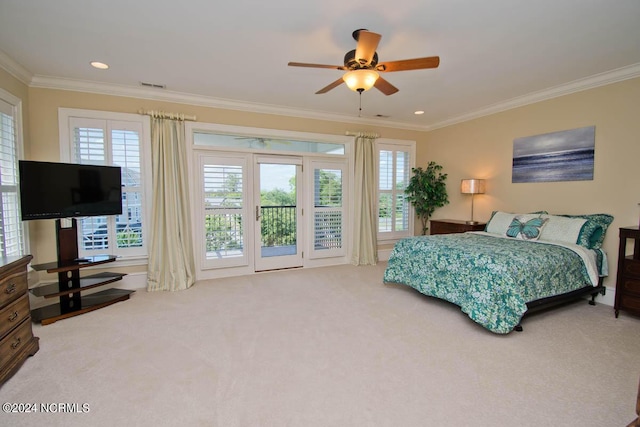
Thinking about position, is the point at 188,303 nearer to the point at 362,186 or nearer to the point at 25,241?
the point at 25,241

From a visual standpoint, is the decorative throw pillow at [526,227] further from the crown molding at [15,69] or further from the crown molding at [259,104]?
the crown molding at [15,69]

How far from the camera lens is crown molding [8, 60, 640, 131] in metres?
3.24

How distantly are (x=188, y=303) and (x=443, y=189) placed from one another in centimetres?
476

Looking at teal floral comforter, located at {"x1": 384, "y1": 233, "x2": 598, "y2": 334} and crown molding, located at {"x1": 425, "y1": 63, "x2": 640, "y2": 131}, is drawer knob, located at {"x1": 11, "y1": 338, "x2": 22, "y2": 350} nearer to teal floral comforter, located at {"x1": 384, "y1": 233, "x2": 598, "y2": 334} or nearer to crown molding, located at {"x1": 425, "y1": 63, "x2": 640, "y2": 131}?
teal floral comforter, located at {"x1": 384, "y1": 233, "x2": 598, "y2": 334}

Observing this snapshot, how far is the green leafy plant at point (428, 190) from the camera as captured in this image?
548 centimetres

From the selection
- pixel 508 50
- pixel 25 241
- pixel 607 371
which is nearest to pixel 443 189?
pixel 508 50

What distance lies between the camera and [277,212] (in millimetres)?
4965

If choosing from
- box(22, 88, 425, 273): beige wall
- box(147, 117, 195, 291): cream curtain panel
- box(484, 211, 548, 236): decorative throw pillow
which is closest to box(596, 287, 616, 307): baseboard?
box(484, 211, 548, 236): decorative throw pillow

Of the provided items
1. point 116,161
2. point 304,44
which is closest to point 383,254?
point 304,44

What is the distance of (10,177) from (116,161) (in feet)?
3.28

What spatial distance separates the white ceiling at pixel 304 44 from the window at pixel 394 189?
Answer: 1.54m

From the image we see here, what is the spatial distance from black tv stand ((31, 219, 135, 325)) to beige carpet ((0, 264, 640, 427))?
17 centimetres

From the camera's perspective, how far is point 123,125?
3.79 m

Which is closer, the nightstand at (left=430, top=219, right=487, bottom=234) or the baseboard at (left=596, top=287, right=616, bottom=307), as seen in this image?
the baseboard at (left=596, top=287, right=616, bottom=307)
